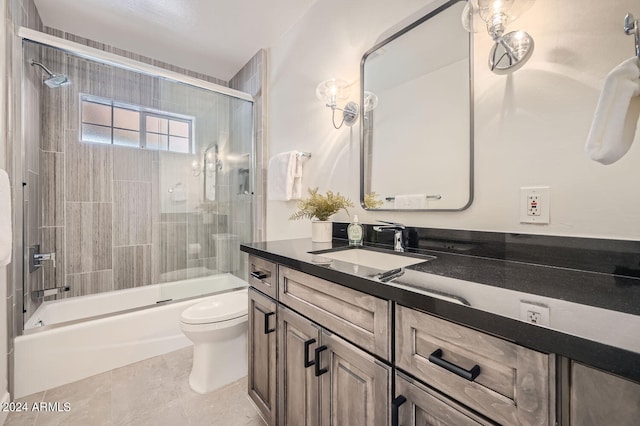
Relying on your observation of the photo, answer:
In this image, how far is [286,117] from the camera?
7.21 feet

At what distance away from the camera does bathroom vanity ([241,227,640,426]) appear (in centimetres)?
40

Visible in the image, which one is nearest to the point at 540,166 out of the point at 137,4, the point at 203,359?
the point at 203,359

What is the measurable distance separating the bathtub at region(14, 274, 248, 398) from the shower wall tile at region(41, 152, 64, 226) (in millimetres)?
680

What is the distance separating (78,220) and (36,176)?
46cm

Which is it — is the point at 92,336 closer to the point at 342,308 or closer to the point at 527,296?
the point at 342,308

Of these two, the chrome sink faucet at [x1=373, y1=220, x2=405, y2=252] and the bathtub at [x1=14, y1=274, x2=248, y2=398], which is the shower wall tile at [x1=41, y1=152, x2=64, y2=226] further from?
the chrome sink faucet at [x1=373, y1=220, x2=405, y2=252]

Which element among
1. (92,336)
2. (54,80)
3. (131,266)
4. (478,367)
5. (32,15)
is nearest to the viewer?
(478,367)

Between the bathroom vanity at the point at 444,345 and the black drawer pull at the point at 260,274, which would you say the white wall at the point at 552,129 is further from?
the black drawer pull at the point at 260,274

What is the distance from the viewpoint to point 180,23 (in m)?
2.09

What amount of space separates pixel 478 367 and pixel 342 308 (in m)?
0.39

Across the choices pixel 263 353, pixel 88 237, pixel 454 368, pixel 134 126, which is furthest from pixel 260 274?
pixel 134 126

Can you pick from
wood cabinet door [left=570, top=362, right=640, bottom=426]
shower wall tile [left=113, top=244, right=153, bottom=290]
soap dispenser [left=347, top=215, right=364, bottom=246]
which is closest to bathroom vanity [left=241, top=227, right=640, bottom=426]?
wood cabinet door [left=570, top=362, right=640, bottom=426]

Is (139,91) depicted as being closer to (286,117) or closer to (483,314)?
(286,117)

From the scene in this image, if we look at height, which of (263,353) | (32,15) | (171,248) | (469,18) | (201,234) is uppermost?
(32,15)
